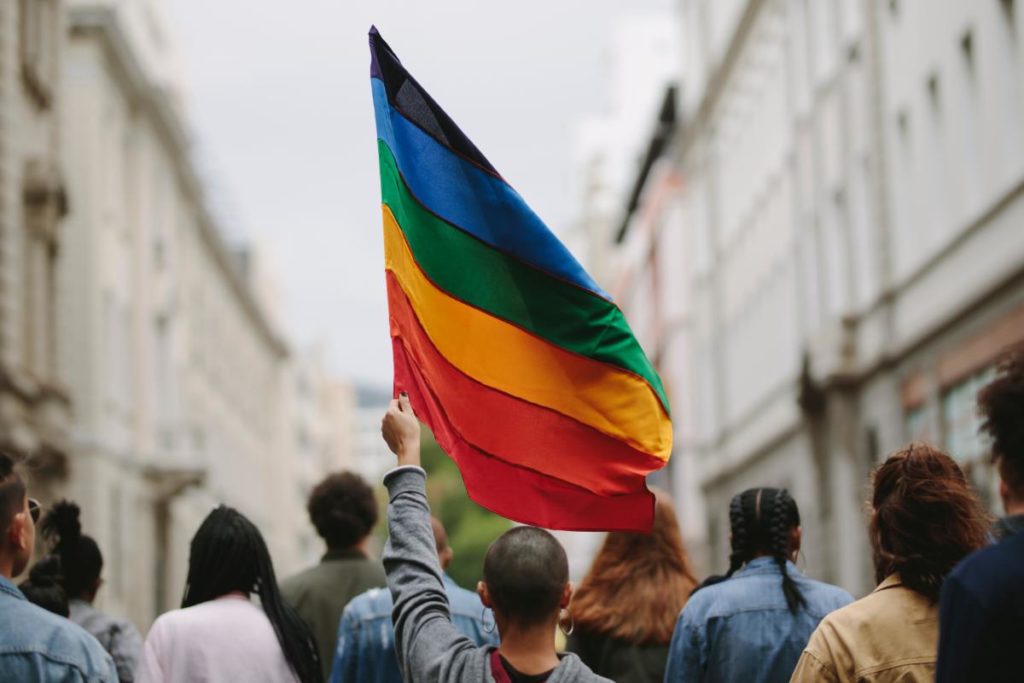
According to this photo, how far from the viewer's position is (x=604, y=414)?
565cm

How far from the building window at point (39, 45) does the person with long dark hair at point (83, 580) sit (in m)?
23.0

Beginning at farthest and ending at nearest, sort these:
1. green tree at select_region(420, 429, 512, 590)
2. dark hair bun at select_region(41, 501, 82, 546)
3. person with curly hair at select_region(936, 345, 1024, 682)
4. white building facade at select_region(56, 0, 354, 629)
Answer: green tree at select_region(420, 429, 512, 590) → white building facade at select_region(56, 0, 354, 629) → dark hair bun at select_region(41, 501, 82, 546) → person with curly hair at select_region(936, 345, 1024, 682)

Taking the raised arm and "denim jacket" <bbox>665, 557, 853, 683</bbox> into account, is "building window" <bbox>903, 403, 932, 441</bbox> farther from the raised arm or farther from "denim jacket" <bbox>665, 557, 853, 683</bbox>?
the raised arm

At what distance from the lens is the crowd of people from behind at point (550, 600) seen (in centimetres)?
416

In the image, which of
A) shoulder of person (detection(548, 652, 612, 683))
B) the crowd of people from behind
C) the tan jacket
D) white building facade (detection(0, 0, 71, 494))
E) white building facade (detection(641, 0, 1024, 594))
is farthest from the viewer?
white building facade (detection(0, 0, 71, 494))

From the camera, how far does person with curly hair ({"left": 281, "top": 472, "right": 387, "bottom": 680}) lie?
833 cm

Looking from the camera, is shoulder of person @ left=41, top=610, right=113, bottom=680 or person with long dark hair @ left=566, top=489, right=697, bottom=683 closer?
shoulder of person @ left=41, top=610, right=113, bottom=680

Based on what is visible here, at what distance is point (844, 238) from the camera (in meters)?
31.4

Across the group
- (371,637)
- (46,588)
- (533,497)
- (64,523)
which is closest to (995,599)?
(533,497)

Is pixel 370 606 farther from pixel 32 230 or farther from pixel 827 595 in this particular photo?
pixel 32 230

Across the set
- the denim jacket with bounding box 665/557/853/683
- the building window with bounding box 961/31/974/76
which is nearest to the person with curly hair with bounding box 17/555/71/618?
the denim jacket with bounding box 665/557/853/683

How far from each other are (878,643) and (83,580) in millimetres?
3835

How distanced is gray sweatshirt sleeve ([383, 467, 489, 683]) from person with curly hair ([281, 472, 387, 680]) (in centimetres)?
343

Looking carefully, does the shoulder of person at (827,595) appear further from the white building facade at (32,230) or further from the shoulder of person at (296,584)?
the white building facade at (32,230)
